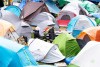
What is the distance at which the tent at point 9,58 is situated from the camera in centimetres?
418

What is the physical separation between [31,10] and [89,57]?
627cm

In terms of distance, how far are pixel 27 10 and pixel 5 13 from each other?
6.75 ft

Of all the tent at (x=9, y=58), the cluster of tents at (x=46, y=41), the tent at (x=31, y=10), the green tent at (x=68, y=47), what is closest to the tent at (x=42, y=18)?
the cluster of tents at (x=46, y=41)

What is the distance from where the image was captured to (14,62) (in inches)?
167

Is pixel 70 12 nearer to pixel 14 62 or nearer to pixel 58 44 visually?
pixel 58 44

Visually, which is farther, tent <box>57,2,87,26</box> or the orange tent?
tent <box>57,2,87,26</box>

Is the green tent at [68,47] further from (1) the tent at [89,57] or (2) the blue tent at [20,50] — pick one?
(2) the blue tent at [20,50]

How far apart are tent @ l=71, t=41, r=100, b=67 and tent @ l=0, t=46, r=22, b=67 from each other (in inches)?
61.0

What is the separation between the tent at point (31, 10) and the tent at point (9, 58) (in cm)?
664

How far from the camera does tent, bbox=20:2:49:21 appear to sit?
11.0 meters

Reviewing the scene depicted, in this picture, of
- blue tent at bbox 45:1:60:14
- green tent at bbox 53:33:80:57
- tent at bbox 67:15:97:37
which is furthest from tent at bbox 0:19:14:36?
blue tent at bbox 45:1:60:14

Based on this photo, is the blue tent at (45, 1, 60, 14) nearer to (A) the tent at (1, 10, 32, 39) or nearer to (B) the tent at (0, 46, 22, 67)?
(A) the tent at (1, 10, 32, 39)

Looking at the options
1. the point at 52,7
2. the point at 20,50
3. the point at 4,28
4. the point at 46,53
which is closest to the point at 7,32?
the point at 4,28

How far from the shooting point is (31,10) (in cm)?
1150
